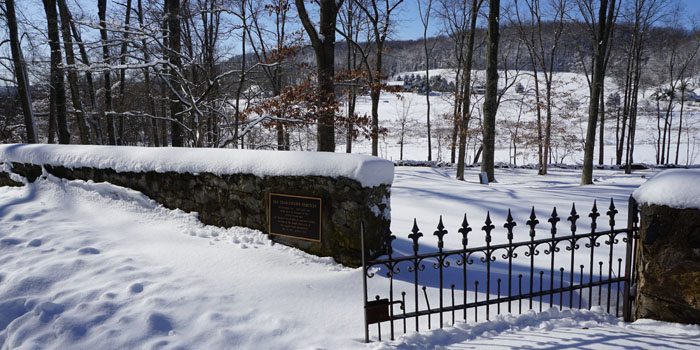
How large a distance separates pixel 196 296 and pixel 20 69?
1468 centimetres

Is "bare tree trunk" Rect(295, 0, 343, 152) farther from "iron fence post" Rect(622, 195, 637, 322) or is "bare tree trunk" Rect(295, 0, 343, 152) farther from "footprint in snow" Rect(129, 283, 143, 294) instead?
"iron fence post" Rect(622, 195, 637, 322)

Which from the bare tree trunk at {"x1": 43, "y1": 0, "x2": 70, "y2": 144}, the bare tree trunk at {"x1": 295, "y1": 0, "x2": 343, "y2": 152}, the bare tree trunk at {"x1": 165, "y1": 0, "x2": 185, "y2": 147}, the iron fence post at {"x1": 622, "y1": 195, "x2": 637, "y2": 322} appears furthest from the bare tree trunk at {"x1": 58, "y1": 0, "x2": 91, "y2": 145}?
the iron fence post at {"x1": 622, "y1": 195, "x2": 637, "y2": 322}

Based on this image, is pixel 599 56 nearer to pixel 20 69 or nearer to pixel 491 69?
pixel 491 69

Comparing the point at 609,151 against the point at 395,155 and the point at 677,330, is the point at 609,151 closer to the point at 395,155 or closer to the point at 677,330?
the point at 395,155

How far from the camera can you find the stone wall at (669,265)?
122 inches

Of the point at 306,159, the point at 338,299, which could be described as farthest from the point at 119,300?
the point at 306,159

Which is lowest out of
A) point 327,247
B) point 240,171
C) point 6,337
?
point 6,337

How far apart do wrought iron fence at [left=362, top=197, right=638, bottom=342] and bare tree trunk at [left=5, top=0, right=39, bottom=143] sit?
14589 mm

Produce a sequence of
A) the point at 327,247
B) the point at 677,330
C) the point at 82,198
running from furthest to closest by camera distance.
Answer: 1. the point at 82,198
2. the point at 327,247
3. the point at 677,330

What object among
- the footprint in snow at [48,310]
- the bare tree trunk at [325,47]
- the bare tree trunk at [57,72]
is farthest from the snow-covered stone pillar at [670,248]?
the bare tree trunk at [57,72]

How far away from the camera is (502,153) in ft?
140

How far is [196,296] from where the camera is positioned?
3783 mm

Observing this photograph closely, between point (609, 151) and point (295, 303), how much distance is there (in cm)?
4792

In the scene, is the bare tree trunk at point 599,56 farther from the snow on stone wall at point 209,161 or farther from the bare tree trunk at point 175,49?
the bare tree trunk at point 175,49
